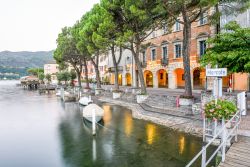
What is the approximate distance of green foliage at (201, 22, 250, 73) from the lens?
13188 mm

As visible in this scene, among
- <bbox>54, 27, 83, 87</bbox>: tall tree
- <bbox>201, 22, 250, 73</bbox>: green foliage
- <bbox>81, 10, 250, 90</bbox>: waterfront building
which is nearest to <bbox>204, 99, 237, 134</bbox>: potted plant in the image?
<bbox>201, 22, 250, 73</bbox>: green foliage

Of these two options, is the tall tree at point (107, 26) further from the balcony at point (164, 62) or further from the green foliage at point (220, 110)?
the green foliage at point (220, 110)

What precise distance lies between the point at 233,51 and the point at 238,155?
7.38m

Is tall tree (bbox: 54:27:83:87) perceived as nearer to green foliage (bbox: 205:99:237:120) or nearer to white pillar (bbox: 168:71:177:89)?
white pillar (bbox: 168:71:177:89)

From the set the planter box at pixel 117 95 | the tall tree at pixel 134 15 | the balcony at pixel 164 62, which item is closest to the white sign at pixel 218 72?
the tall tree at pixel 134 15

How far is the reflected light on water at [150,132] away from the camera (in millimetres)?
14274

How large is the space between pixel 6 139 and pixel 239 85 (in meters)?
24.8

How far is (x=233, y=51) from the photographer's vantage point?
13562 millimetres

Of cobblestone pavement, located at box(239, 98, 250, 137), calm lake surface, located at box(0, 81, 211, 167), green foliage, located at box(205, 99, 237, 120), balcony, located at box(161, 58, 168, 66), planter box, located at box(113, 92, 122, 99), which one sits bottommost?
calm lake surface, located at box(0, 81, 211, 167)

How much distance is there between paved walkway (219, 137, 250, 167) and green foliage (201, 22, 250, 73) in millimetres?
5263

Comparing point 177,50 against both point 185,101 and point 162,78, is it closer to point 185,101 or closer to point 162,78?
point 162,78

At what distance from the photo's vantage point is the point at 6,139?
667 inches

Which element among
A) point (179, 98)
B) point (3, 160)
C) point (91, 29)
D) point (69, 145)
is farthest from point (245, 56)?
point (91, 29)

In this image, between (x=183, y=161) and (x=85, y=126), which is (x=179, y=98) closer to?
(x=85, y=126)
